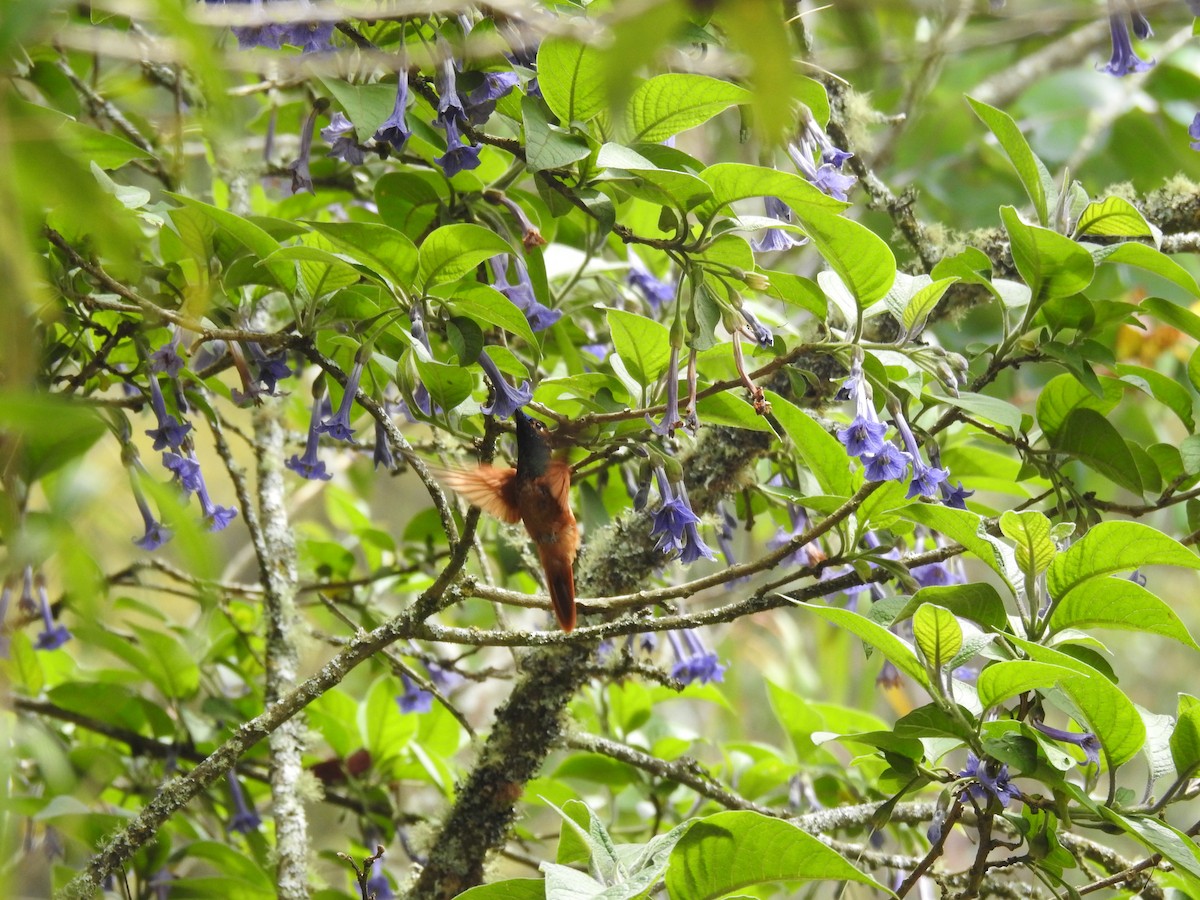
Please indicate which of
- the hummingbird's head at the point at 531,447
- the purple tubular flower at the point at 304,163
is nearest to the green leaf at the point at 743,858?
the hummingbird's head at the point at 531,447

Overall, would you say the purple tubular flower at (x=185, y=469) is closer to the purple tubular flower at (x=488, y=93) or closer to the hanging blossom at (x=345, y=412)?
the hanging blossom at (x=345, y=412)

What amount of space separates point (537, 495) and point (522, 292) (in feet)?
0.91

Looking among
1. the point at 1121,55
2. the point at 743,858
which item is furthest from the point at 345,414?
the point at 1121,55

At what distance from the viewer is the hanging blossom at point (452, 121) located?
120 cm

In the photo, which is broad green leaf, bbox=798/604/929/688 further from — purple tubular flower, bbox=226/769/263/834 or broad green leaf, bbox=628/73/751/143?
purple tubular flower, bbox=226/769/263/834

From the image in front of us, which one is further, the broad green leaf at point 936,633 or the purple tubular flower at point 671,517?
the purple tubular flower at point 671,517

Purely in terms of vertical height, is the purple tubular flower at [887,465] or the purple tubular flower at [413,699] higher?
the purple tubular flower at [413,699]

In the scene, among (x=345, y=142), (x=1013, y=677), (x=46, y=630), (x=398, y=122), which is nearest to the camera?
(x=1013, y=677)

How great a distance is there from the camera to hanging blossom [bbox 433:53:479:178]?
1.20 m

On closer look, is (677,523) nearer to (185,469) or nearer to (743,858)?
(743,858)

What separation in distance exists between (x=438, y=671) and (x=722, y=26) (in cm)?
131

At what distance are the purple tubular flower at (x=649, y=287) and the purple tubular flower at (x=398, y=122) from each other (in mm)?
671

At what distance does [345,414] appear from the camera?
51.1 inches

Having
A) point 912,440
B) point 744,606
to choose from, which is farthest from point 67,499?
point 912,440
